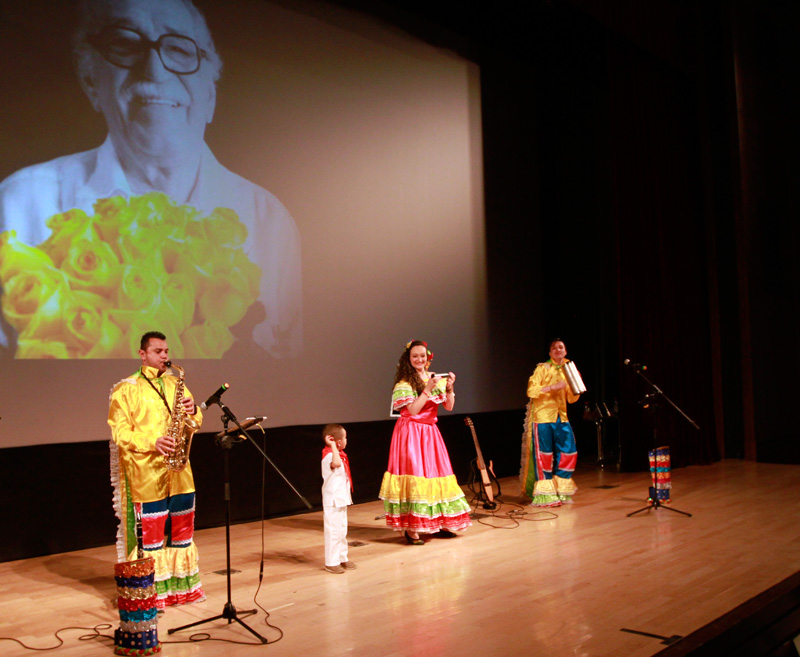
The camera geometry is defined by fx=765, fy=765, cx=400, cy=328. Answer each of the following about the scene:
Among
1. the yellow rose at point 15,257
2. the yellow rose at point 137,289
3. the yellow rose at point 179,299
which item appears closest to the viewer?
the yellow rose at point 15,257

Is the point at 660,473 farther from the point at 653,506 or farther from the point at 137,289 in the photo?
the point at 137,289

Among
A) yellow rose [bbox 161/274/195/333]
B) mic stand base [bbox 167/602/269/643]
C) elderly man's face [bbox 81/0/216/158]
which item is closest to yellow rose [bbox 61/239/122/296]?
yellow rose [bbox 161/274/195/333]

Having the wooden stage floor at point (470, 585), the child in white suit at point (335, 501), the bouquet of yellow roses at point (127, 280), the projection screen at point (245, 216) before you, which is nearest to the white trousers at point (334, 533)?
the child in white suit at point (335, 501)

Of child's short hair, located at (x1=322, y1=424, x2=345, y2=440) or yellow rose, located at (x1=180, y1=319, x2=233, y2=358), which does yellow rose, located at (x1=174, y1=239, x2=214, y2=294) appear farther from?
child's short hair, located at (x1=322, y1=424, x2=345, y2=440)

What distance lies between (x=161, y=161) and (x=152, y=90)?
22.1 inches

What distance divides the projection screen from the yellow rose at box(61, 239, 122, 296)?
0.01 metres

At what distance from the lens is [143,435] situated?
4016mm

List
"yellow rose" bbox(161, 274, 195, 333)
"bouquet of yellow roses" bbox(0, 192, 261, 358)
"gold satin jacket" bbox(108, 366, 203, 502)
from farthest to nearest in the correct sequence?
1. "yellow rose" bbox(161, 274, 195, 333)
2. "bouquet of yellow roses" bbox(0, 192, 261, 358)
3. "gold satin jacket" bbox(108, 366, 203, 502)

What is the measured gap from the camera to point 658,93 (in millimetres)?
10016

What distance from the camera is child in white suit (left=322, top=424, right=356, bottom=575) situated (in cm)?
471

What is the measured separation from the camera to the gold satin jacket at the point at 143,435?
13.1 ft

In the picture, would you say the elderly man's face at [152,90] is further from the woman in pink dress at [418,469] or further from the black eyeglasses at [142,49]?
the woman in pink dress at [418,469]

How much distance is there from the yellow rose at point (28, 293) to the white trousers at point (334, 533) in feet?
8.28

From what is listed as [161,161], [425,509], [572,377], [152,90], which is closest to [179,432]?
[425,509]
